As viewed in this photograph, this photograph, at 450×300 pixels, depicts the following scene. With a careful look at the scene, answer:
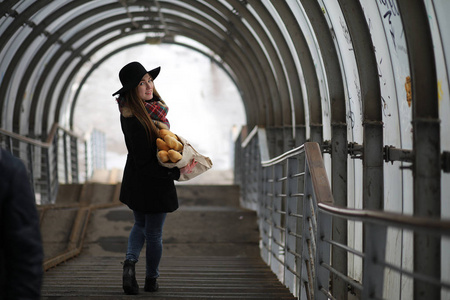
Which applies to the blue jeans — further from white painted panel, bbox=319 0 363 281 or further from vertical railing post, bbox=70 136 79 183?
vertical railing post, bbox=70 136 79 183

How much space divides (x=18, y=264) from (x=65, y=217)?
617 cm

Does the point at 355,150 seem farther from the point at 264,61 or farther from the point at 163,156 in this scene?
the point at 264,61

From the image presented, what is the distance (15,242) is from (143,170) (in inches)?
88.1

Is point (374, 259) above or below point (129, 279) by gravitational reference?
above

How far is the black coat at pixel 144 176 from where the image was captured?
4.11 meters

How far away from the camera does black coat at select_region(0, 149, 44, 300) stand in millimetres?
1893

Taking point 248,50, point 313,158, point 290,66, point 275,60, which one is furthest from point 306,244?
point 248,50

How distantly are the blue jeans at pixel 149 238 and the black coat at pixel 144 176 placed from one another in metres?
0.12

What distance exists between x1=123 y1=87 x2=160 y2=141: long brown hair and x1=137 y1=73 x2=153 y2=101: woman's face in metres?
0.03

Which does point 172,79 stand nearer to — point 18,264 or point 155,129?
point 155,129

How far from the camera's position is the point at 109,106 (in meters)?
27.4

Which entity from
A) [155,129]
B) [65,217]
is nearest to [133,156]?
[155,129]

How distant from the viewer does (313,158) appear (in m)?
3.76

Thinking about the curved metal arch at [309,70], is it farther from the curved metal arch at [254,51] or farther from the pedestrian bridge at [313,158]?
the curved metal arch at [254,51]
